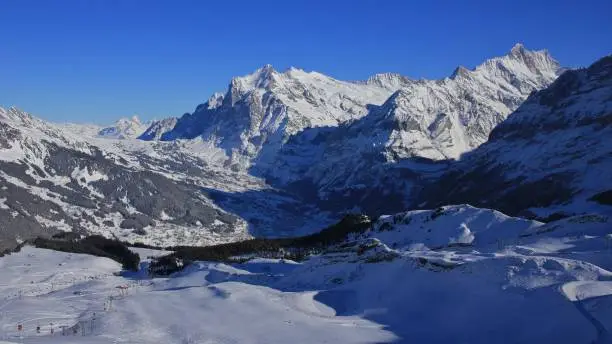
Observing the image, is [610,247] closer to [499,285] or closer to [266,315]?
[499,285]

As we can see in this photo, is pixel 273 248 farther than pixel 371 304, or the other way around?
pixel 273 248

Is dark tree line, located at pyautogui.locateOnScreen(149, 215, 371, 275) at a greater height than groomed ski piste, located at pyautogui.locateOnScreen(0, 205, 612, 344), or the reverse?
dark tree line, located at pyautogui.locateOnScreen(149, 215, 371, 275)

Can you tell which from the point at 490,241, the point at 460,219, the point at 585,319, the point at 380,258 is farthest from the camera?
the point at 460,219

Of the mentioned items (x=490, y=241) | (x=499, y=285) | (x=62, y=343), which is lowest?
(x=62, y=343)

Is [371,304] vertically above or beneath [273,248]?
beneath

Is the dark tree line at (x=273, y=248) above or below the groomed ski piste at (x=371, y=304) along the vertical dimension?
above

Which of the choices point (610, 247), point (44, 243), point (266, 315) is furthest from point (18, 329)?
point (44, 243)

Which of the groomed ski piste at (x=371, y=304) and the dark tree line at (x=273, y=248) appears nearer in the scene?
the groomed ski piste at (x=371, y=304)

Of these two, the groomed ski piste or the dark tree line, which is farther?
the dark tree line
